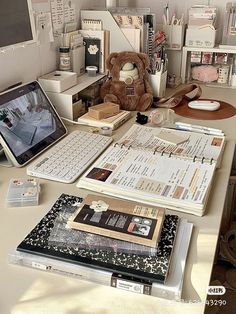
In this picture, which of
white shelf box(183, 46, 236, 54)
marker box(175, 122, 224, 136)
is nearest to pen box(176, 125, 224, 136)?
marker box(175, 122, 224, 136)

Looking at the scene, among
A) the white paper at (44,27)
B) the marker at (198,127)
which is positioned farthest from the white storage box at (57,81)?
the marker at (198,127)

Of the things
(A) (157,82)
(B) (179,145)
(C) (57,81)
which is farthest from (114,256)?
(A) (157,82)

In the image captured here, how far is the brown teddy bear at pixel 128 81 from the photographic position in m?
1.58

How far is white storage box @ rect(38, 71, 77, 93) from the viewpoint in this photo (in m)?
1.41

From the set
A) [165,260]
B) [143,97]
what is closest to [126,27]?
[143,97]

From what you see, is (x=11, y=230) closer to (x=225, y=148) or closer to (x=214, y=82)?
(x=225, y=148)

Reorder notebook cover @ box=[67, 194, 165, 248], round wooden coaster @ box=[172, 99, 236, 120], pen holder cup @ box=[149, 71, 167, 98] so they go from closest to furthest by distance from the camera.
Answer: notebook cover @ box=[67, 194, 165, 248] < round wooden coaster @ box=[172, 99, 236, 120] < pen holder cup @ box=[149, 71, 167, 98]

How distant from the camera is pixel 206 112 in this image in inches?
61.9

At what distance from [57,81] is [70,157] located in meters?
A: 0.42

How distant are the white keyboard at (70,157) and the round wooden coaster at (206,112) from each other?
0.45 metres

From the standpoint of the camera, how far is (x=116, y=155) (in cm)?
111

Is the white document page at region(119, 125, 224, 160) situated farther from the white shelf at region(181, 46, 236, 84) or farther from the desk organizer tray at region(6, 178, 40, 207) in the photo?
the white shelf at region(181, 46, 236, 84)

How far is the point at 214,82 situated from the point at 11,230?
1547 mm

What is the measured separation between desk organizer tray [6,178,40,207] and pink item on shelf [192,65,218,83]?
53.1 inches
